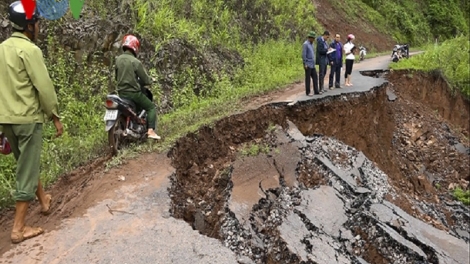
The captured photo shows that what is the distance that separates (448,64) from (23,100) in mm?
18213

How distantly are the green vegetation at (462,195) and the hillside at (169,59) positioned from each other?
5578 mm

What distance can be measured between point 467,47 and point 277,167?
1771 centimetres

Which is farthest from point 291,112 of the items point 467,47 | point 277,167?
point 467,47

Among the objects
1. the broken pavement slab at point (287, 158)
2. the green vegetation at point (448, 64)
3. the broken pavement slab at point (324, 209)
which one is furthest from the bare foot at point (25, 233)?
the green vegetation at point (448, 64)

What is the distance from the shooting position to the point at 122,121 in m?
6.58

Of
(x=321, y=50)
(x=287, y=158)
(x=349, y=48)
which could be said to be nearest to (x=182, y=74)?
(x=321, y=50)

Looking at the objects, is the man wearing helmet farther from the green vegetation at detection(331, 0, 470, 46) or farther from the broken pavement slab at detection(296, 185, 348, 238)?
the green vegetation at detection(331, 0, 470, 46)

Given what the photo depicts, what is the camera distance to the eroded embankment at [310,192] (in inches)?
219

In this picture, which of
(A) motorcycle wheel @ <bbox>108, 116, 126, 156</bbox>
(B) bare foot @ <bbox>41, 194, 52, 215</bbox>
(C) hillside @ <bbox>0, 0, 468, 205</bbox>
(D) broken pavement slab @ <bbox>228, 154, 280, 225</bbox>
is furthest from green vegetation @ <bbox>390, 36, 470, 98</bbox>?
(B) bare foot @ <bbox>41, 194, 52, 215</bbox>

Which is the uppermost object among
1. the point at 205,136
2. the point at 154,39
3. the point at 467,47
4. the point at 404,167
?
the point at 154,39

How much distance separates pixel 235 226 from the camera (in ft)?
17.7

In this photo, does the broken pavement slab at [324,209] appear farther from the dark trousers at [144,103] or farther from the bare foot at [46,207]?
the bare foot at [46,207]

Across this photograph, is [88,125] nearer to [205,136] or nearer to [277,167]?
[205,136]

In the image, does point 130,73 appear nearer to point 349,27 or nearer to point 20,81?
point 20,81
